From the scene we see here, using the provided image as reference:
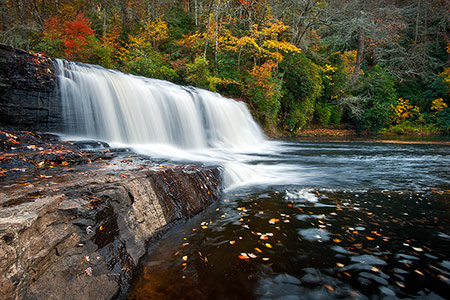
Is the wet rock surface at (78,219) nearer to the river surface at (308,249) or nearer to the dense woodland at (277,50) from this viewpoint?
the river surface at (308,249)

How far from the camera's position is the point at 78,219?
1845 millimetres

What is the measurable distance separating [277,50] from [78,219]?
1595 cm

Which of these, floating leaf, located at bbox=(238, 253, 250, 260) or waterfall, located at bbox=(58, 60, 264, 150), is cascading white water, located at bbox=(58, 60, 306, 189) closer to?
waterfall, located at bbox=(58, 60, 264, 150)

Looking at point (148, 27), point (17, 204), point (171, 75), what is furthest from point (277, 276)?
point (148, 27)

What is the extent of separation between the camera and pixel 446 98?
22.9 m

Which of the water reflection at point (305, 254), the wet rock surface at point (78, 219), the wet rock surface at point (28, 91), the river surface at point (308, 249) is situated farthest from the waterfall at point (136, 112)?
the water reflection at point (305, 254)

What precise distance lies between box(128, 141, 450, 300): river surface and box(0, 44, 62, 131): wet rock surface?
489cm

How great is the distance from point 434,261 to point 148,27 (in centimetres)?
1845

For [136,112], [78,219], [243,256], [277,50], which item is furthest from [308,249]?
[277,50]

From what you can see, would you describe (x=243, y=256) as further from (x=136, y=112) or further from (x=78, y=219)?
(x=136, y=112)

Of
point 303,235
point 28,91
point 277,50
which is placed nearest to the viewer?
point 303,235

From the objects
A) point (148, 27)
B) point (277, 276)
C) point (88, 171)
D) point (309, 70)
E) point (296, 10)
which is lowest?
point (277, 276)

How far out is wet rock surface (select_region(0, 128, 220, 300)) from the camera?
1.44 m

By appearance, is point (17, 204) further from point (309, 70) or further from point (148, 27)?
point (309, 70)
